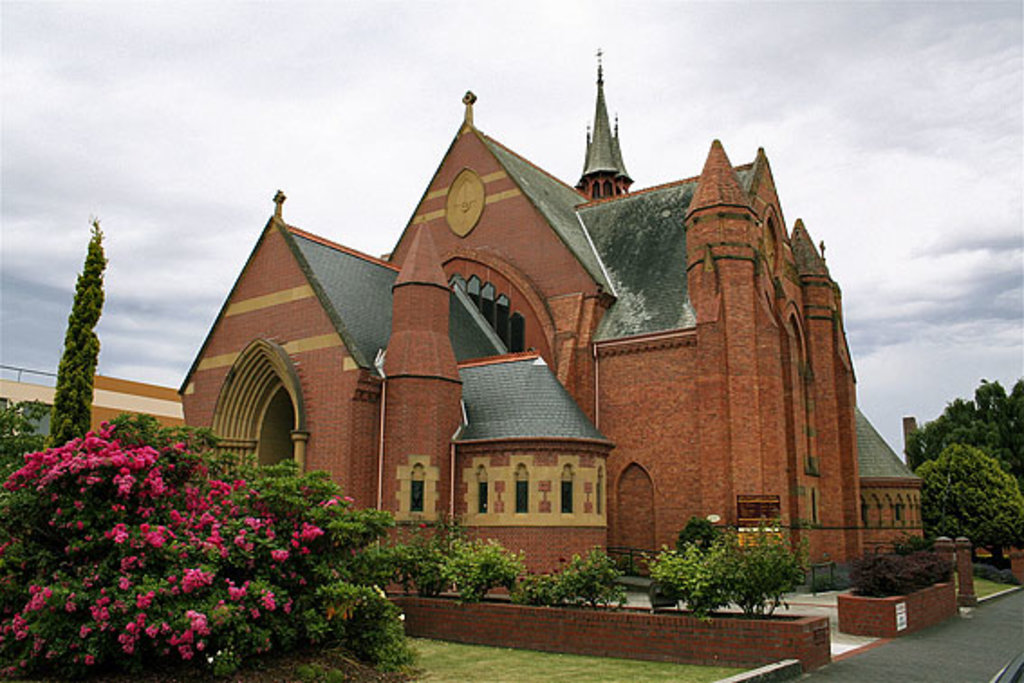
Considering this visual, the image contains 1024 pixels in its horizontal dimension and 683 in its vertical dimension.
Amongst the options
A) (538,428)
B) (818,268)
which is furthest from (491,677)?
(818,268)

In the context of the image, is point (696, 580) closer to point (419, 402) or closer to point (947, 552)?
point (419, 402)

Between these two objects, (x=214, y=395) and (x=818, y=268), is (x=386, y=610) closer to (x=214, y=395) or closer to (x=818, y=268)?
(x=214, y=395)

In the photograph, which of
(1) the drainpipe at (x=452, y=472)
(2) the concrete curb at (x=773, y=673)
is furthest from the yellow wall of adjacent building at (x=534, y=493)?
(2) the concrete curb at (x=773, y=673)

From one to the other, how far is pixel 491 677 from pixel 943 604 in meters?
14.9

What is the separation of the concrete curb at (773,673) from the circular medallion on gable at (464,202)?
76.5ft

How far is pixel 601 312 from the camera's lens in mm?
28938

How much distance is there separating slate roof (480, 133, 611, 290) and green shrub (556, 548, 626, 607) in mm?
15826

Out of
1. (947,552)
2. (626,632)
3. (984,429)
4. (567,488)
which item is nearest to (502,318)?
(567,488)

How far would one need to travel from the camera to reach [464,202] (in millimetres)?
33125

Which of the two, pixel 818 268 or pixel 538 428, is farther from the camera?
pixel 818 268

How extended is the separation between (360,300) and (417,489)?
6.76 meters

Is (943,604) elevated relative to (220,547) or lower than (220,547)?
lower

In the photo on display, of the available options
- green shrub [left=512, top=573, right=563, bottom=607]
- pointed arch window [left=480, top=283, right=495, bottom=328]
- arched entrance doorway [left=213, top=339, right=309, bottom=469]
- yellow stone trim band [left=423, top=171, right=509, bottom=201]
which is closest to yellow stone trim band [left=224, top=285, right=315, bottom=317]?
arched entrance doorway [left=213, top=339, right=309, bottom=469]

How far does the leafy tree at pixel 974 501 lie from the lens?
144 feet
